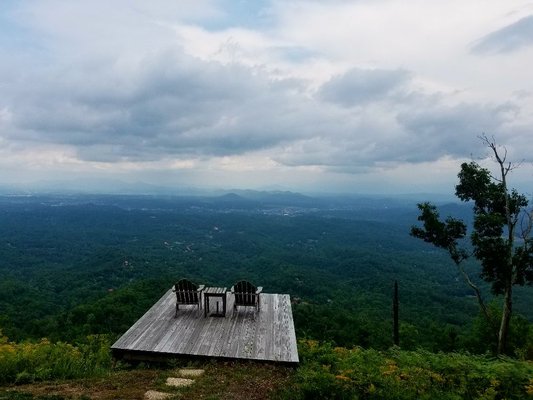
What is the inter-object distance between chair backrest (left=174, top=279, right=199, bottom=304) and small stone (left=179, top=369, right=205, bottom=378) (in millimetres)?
4143

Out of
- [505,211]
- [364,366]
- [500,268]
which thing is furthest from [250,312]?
[505,211]

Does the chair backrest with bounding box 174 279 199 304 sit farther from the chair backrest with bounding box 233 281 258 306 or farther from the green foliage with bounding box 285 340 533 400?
the green foliage with bounding box 285 340 533 400

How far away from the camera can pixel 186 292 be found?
11766 mm

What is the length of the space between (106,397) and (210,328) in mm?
4557

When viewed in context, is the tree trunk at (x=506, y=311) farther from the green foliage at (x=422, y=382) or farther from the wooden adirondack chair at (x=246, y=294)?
the wooden adirondack chair at (x=246, y=294)

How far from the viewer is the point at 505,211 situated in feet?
48.9

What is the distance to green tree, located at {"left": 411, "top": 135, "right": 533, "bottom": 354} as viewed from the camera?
13570 mm

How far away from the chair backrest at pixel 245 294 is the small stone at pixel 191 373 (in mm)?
4189

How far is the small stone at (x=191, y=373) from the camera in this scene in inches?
286

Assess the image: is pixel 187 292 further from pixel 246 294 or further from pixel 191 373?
pixel 191 373

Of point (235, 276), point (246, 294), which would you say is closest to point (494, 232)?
point (246, 294)

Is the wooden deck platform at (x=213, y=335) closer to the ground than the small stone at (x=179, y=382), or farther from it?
closer to the ground

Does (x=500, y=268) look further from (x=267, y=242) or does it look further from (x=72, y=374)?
(x=267, y=242)

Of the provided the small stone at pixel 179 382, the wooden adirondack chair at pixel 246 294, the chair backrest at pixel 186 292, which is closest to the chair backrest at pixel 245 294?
the wooden adirondack chair at pixel 246 294
